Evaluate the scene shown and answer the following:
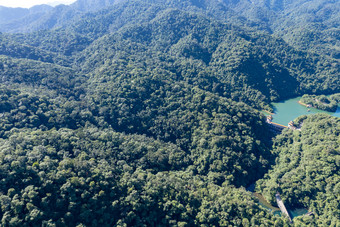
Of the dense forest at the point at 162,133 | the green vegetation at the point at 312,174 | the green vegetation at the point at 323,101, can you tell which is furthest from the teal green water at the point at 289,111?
the green vegetation at the point at 312,174

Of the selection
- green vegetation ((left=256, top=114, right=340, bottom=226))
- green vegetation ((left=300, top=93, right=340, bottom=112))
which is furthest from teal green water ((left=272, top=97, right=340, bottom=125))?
green vegetation ((left=256, top=114, right=340, bottom=226))

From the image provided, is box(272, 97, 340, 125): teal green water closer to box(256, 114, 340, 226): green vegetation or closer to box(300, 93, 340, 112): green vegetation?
box(300, 93, 340, 112): green vegetation

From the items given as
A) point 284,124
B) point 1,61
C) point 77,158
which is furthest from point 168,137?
point 1,61

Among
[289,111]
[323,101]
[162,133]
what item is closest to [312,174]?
[289,111]

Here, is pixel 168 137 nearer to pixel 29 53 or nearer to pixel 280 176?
pixel 280 176

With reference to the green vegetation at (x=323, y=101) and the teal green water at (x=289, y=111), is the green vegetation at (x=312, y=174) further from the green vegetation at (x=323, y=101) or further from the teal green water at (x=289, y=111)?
the green vegetation at (x=323, y=101)

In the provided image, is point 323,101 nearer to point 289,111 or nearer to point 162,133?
point 289,111
